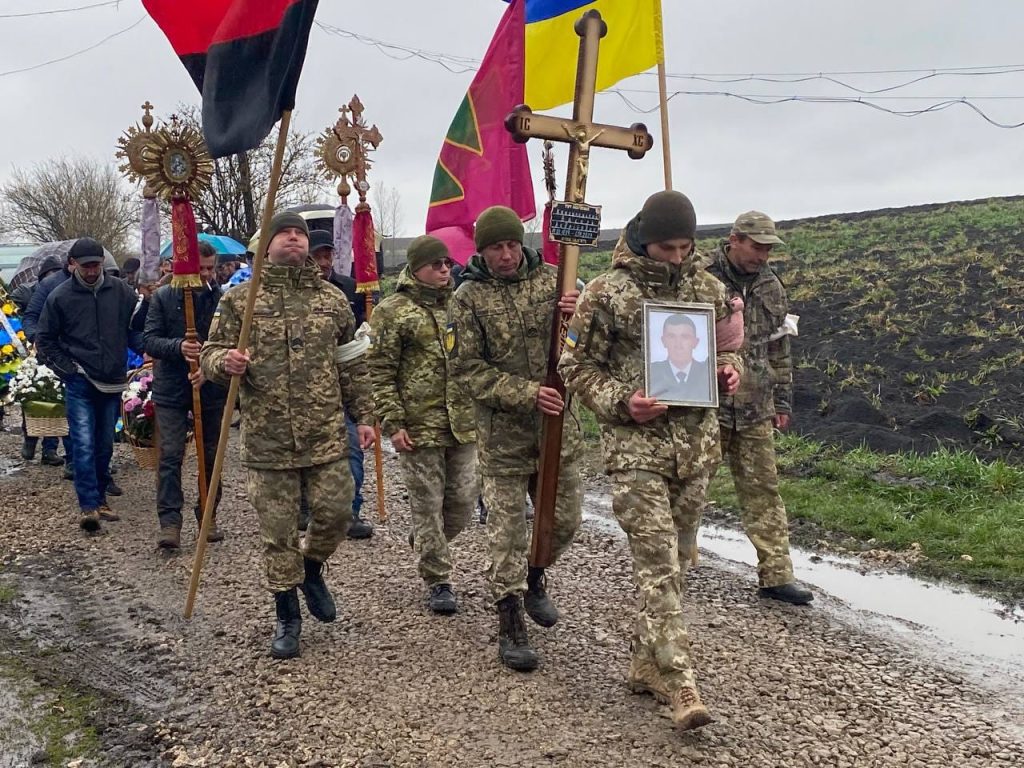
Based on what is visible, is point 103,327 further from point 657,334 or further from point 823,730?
point 823,730

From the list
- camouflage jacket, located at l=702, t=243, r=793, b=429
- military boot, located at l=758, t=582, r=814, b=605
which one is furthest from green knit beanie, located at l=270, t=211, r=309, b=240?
military boot, located at l=758, t=582, r=814, b=605

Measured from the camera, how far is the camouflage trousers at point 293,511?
511cm

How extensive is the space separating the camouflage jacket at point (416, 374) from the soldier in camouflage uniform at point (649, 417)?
4.88 ft

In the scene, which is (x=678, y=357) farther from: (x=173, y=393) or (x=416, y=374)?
(x=173, y=393)

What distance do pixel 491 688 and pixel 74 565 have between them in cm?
376

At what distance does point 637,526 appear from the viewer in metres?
4.32

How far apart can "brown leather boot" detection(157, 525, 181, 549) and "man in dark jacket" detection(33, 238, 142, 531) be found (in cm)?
101

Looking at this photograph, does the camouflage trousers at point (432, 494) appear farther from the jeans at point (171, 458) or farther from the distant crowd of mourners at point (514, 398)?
the jeans at point (171, 458)

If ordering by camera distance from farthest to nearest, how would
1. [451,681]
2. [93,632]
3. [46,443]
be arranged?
[46,443] < [93,632] < [451,681]

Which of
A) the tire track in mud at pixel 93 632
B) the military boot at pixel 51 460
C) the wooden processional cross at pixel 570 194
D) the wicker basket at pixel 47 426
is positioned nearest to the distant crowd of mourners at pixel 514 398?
the wooden processional cross at pixel 570 194

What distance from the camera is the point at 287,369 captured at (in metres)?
5.17

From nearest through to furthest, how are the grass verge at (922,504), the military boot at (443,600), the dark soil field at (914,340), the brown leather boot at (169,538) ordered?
the military boot at (443,600), the grass verge at (922,504), the brown leather boot at (169,538), the dark soil field at (914,340)

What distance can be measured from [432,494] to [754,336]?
2.15m

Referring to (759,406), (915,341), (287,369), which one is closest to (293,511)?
(287,369)
